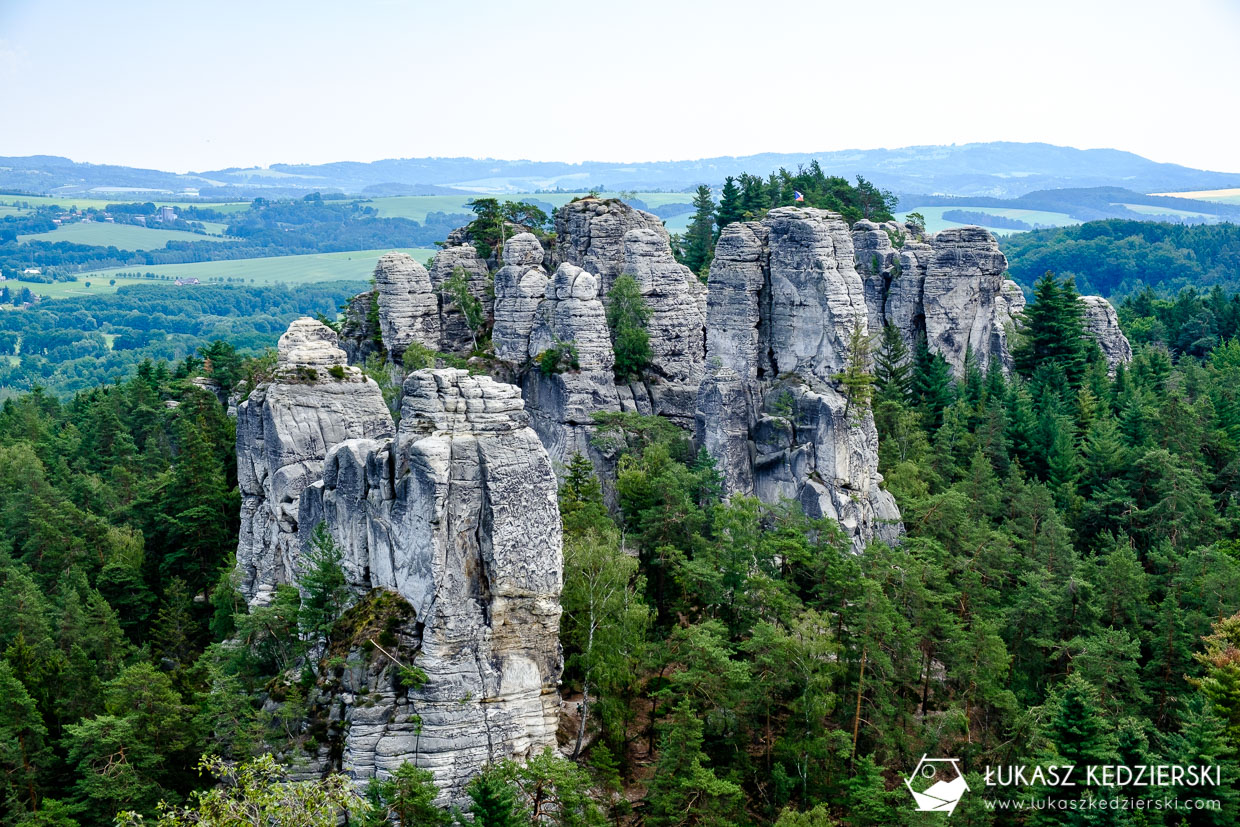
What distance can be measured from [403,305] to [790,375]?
78.9 feet

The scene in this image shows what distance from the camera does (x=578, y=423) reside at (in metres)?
57.7

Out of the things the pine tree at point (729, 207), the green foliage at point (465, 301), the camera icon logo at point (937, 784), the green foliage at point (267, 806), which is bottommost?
the camera icon logo at point (937, 784)

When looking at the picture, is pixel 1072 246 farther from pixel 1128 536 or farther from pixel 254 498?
pixel 254 498

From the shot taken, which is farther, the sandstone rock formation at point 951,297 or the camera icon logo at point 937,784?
the sandstone rock formation at point 951,297

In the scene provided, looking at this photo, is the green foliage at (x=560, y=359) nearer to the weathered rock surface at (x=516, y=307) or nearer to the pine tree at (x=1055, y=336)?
the weathered rock surface at (x=516, y=307)

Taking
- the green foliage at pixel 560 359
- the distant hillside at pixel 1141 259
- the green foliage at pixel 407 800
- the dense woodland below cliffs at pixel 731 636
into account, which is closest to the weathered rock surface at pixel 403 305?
the dense woodland below cliffs at pixel 731 636

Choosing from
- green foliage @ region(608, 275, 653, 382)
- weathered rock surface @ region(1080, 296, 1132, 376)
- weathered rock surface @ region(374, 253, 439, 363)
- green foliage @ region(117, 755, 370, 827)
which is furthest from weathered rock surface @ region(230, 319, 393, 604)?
weathered rock surface @ region(1080, 296, 1132, 376)

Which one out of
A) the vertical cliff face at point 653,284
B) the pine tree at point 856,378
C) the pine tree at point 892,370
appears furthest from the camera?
the pine tree at point 892,370

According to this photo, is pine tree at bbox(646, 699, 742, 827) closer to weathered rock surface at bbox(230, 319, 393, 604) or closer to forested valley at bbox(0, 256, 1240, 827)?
forested valley at bbox(0, 256, 1240, 827)

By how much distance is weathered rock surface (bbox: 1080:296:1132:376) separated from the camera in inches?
3036

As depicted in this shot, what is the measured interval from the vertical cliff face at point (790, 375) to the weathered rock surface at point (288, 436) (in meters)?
15.5

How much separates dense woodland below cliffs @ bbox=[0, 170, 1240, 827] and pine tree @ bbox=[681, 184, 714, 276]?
2294 centimetres

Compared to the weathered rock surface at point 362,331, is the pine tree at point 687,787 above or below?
below

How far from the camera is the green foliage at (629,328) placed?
2371 inches
